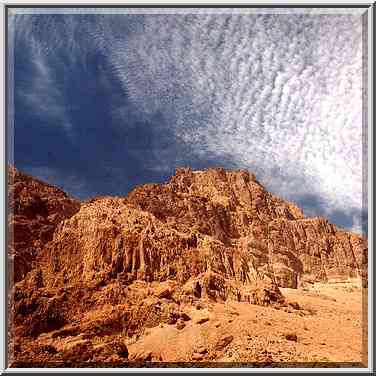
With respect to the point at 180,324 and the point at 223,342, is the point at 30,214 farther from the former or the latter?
the point at 223,342

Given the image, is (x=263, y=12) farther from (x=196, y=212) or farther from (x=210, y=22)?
(x=196, y=212)

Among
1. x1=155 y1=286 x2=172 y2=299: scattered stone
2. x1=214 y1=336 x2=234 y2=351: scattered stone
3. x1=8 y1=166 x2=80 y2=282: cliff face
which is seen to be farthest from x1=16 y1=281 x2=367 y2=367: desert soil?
x1=8 y1=166 x2=80 y2=282: cliff face

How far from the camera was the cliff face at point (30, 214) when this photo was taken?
745 centimetres

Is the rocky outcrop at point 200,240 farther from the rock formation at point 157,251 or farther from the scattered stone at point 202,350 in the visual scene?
the scattered stone at point 202,350

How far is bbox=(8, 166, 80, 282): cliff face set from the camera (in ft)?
24.4

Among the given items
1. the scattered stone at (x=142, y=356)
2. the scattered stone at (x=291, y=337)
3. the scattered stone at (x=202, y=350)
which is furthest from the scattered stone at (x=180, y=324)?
the scattered stone at (x=291, y=337)

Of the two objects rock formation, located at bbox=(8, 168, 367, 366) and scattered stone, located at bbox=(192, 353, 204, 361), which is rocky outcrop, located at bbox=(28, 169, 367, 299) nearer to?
rock formation, located at bbox=(8, 168, 367, 366)

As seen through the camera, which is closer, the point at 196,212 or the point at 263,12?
the point at 263,12

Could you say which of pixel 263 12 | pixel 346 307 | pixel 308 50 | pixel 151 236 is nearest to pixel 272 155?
pixel 308 50

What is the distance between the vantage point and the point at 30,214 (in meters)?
8.50

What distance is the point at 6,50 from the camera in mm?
7367

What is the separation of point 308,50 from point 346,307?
5.10 m

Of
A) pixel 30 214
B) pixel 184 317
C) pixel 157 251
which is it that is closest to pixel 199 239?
pixel 157 251

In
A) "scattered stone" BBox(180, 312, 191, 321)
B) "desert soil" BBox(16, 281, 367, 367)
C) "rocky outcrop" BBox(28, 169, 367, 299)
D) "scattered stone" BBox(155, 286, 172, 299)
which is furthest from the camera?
"rocky outcrop" BBox(28, 169, 367, 299)
